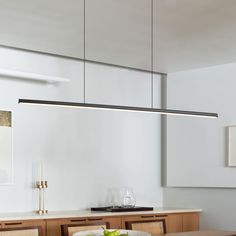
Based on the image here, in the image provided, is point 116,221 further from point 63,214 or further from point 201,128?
point 201,128

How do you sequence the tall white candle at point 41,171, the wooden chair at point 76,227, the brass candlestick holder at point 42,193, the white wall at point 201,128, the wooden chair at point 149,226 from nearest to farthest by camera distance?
the wooden chair at point 76,227 < the wooden chair at point 149,226 < the brass candlestick holder at point 42,193 < the tall white candle at point 41,171 < the white wall at point 201,128

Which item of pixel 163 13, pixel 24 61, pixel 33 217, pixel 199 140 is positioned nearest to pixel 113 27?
pixel 163 13

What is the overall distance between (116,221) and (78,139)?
45.0 inches

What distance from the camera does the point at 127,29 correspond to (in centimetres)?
573

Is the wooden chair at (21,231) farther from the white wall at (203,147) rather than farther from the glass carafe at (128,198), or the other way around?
the white wall at (203,147)

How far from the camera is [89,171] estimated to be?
7.23m

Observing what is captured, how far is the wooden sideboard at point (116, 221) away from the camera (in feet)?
19.6

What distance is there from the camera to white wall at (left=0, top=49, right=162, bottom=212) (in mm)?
6543

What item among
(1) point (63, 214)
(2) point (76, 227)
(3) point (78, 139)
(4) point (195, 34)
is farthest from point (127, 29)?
(1) point (63, 214)

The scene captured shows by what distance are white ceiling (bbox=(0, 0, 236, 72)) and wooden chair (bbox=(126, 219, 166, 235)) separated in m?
1.95

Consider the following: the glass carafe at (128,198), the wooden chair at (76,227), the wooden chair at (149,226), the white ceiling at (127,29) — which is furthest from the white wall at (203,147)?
the wooden chair at (76,227)

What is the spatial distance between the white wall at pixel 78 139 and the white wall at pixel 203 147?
29 centimetres

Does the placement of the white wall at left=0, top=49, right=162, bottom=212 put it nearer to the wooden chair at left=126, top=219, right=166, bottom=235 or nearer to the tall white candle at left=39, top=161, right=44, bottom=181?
the tall white candle at left=39, top=161, right=44, bottom=181

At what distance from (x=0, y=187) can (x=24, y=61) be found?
1.49 metres
